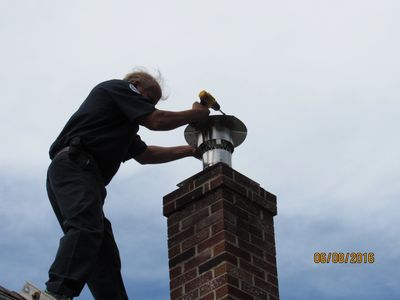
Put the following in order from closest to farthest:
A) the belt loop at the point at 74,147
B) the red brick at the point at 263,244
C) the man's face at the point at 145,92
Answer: the belt loop at the point at 74,147
the man's face at the point at 145,92
the red brick at the point at 263,244

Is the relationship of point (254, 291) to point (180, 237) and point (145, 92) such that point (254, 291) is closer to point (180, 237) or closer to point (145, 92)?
point (180, 237)

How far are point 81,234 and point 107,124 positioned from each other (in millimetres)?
707

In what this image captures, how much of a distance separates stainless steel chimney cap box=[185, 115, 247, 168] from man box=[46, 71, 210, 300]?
4.06 feet

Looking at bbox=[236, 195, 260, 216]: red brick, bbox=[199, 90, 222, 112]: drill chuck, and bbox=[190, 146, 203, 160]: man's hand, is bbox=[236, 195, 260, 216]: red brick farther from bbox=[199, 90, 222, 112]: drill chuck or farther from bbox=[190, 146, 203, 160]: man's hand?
bbox=[199, 90, 222, 112]: drill chuck

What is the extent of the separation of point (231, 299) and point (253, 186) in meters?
1.01

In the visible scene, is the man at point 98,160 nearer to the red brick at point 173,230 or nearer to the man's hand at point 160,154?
the man's hand at point 160,154

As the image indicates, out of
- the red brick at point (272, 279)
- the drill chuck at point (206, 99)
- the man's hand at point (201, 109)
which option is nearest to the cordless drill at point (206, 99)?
the drill chuck at point (206, 99)

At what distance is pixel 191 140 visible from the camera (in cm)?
630

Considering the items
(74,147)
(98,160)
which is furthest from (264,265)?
(74,147)

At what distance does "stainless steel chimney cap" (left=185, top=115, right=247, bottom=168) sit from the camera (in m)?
6.18

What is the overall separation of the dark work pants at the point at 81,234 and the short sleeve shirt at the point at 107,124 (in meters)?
0.10

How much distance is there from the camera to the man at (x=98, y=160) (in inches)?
170

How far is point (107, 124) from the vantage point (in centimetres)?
471

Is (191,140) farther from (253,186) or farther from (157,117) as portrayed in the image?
(157,117)
